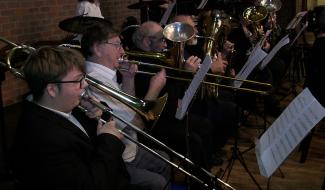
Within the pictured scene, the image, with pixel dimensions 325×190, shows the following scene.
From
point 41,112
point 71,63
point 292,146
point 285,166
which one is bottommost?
point 285,166

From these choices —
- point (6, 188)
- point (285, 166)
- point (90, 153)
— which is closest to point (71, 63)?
point (90, 153)

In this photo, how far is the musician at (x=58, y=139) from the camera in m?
1.77

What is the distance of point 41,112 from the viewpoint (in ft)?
6.10

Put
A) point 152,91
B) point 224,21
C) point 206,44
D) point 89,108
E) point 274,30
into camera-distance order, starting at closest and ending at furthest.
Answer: point 89,108 < point 152,91 < point 206,44 < point 224,21 < point 274,30

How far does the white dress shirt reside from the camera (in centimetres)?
263

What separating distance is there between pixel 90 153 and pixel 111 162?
0.35 ft

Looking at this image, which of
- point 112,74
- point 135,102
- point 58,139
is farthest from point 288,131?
point 112,74

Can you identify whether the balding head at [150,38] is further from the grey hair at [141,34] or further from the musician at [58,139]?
the musician at [58,139]

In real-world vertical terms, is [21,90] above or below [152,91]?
below

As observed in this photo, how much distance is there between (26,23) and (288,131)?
3757mm

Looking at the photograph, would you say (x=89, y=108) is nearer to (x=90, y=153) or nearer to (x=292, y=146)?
(x=90, y=153)

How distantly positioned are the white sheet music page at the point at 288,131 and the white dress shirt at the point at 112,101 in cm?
90

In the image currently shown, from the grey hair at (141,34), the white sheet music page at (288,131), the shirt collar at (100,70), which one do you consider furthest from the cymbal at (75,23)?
the white sheet music page at (288,131)

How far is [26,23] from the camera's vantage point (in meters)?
4.88
